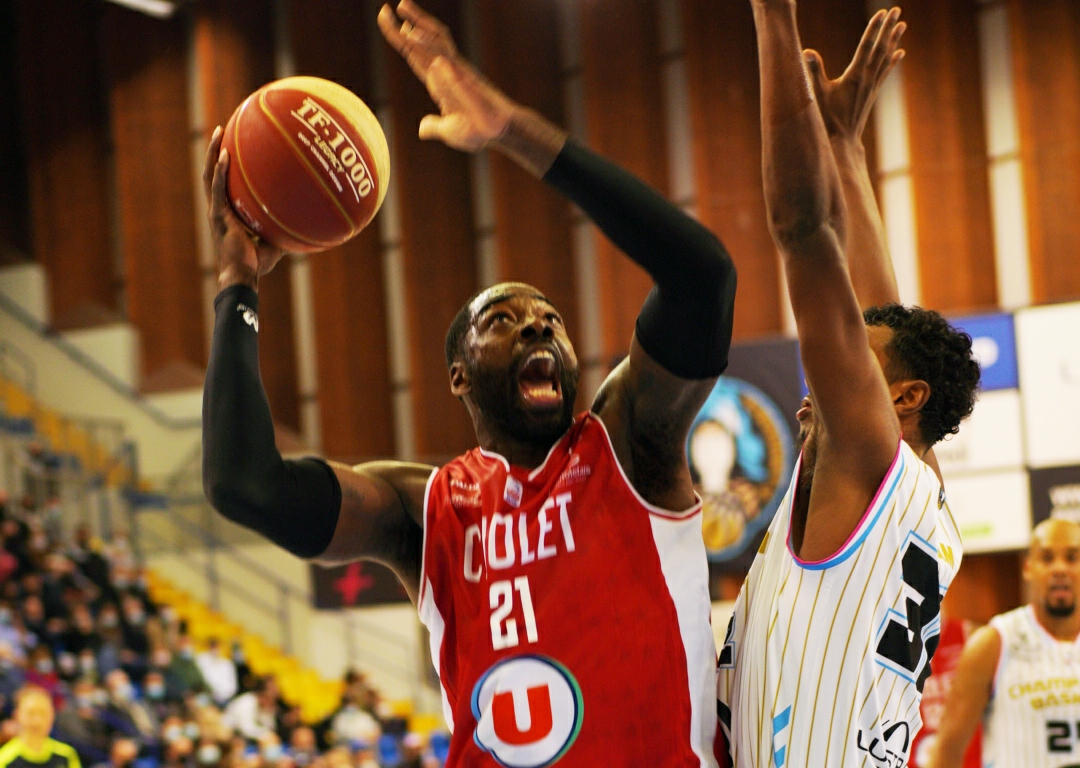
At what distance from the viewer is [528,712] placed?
2.56m

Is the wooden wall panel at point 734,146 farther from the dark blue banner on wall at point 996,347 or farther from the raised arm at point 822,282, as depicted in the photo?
the raised arm at point 822,282

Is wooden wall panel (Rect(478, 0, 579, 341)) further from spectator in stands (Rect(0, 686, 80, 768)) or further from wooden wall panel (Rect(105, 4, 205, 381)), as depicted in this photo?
spectator in stands (Rect(0, 686, 80, 768))

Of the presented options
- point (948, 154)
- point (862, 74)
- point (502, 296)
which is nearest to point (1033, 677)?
point (862, 74)

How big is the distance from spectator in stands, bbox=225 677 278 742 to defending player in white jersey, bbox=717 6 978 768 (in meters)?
9.72

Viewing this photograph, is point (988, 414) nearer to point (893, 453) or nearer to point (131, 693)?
point (131, 693)

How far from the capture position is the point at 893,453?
244 cm

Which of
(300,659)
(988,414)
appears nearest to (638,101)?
(988,414)

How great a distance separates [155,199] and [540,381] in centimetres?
1633

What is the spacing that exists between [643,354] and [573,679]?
2.18 feet

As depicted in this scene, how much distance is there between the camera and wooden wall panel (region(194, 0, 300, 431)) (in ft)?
55.4

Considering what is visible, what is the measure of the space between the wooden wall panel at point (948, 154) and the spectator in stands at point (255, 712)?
24.5 ft

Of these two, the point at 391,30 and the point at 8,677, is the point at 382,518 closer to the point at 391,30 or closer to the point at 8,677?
the point at 391,30

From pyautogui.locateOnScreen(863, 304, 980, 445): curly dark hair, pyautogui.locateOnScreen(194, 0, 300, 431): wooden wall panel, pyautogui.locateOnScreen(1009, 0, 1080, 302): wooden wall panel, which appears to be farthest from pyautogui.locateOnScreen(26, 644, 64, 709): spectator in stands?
pyautogui.locateOnScreen(1009, 0, 1080, 302): wooden wall panel

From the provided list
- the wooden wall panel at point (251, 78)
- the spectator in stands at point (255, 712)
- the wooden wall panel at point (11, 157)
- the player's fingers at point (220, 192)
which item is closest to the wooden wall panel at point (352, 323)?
the wooden wall panel at point (251, 78)
